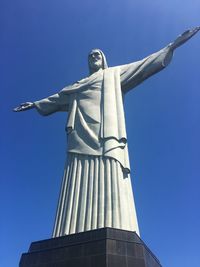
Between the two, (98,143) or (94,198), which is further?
(98,143)

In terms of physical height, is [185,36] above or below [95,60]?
below

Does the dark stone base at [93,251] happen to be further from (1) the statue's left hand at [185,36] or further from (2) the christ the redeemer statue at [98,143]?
(1) the statue's left hand at [185,36]

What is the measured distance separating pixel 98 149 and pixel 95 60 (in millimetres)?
4982

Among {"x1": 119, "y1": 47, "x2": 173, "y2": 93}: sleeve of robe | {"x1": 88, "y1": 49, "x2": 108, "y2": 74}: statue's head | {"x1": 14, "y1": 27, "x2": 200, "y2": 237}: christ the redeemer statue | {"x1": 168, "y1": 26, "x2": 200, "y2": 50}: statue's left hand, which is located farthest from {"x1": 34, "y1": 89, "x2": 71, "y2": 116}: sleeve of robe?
{"x1": 168, "y1": 26, "x2": 200, "y2": 50}: statue's left hand

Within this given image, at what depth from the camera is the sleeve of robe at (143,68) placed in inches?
510

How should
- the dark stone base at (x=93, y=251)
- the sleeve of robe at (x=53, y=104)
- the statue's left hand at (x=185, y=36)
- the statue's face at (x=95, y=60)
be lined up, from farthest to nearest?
the statue's face at (x=95, y=60) → the sleeve of robe at (x=53, y=104) → the statue's left hand at (x=185, y=36) → the dark stone base at (x=93, y=251)

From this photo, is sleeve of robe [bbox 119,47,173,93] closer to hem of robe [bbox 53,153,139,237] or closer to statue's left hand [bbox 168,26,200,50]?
statue's left hand [bbox 168,26,200,50]

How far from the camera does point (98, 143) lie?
37.8 ft

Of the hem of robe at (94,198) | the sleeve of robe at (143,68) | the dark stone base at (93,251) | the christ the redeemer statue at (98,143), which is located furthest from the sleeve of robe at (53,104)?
the dark stone base at (93,251)

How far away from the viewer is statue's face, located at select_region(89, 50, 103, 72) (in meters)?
14.6

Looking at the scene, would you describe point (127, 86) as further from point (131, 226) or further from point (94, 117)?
point (131, 226)

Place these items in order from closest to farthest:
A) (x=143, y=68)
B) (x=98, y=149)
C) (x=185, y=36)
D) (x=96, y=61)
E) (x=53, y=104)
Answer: (x=98, y=149)
(x=185, y=36)
(x=143, y=68)
(x=53, y=104)
(x=96, y=61)

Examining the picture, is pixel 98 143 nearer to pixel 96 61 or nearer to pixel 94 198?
pixel 94 198

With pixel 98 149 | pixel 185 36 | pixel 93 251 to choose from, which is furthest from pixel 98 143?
pixel 185 36
